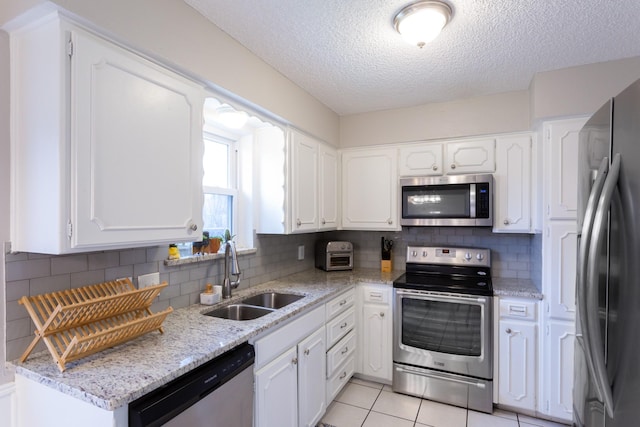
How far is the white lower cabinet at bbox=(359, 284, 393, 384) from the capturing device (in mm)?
2768

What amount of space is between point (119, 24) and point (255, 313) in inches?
62.7

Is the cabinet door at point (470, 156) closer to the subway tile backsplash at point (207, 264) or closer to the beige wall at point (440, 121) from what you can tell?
the beige wall at point (440, 121)

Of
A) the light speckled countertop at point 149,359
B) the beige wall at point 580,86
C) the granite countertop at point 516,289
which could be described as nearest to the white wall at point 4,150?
the light speckled countertop at point 149,359

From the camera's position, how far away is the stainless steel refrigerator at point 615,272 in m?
0.85

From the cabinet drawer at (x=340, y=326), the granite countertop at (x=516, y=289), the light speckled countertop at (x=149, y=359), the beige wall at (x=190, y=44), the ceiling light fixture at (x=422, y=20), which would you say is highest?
the ceiling light fixture at (x=422, y=20)

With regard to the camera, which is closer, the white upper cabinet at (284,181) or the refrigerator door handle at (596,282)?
the refrigerator door handle at (596,282)

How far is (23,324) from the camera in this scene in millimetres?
1247

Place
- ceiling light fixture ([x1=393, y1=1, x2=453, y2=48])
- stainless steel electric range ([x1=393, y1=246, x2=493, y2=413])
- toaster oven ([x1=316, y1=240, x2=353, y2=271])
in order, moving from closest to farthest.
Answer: ceiling light fixture ([x1=393, y1=1, x2=453, y2=48]), stainless steel electric range ([x1=393, y1=246, x2=493, y2=413]), toaster oven ([x1=316, y1=240, x2=353, y2=271])

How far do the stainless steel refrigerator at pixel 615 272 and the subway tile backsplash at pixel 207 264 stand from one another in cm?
168

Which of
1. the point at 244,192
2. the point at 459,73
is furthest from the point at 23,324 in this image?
the point at 459,73

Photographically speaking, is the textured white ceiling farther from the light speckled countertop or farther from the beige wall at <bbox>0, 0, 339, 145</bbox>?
the light speckled countertop

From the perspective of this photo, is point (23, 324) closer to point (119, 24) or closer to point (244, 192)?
point (119, 24)

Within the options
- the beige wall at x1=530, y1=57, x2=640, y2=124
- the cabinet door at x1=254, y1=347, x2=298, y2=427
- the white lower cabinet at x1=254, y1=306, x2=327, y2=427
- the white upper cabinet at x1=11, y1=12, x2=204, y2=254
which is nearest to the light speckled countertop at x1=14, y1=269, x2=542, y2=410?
the white lower cabinet at x1=254, y1=306, x2=327, y2=427

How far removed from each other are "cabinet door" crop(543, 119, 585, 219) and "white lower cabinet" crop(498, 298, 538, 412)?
26.5 inches
